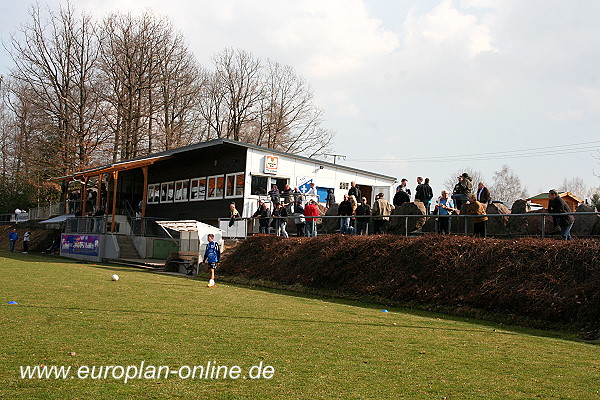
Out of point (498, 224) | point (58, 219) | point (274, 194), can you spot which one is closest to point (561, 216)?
point (498, 224)

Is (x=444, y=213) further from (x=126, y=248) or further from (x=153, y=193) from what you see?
(x=153, y=193)

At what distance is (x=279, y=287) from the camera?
19422 mm

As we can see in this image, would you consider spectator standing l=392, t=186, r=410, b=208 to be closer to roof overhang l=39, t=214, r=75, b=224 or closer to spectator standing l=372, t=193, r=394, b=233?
spectator standing l=372, t=193, r=394, b=233

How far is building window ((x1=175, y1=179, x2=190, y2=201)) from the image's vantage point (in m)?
36.2

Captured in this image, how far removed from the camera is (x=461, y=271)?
14.4 m

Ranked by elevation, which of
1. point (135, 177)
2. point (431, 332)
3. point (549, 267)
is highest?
point (135, 177)

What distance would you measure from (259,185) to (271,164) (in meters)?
1.28

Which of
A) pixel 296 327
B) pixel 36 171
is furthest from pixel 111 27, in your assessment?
pixel 296 327

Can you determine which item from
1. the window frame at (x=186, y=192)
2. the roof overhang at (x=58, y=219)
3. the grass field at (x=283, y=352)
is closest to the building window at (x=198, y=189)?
the window frame at (x=186, y=192)

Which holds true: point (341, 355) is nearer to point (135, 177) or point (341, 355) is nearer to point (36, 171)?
point (135, 177)

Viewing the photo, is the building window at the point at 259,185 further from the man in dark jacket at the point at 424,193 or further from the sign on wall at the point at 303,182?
the man in dark jacket at the point at 424,193

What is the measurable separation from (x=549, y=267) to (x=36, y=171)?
1727 inches

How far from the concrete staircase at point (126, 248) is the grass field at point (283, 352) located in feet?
64.1

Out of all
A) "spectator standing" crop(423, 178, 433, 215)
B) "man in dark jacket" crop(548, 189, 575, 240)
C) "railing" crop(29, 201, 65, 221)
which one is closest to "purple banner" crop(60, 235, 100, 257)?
"railing" crop(29, 201, 65, 221)
